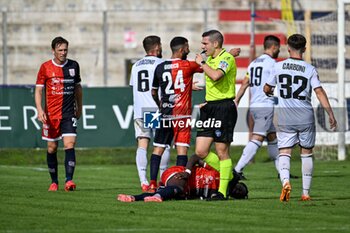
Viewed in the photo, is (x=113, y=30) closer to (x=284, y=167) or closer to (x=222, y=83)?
(x=222, y=83)

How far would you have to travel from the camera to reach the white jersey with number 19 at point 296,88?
14562 mm

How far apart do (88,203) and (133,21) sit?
19494mm

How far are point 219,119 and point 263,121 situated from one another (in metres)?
5.39

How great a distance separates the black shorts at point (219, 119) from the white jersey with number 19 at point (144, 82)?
7.00ft

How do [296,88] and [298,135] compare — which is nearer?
[296,88]

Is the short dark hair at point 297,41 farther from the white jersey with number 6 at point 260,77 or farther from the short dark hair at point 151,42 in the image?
the white jersey with number 6 at point 260,77

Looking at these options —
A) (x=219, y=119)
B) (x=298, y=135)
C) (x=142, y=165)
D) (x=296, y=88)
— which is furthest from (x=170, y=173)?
(x=142, y=165)

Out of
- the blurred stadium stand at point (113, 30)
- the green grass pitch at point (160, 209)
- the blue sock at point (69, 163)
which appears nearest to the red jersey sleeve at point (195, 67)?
the green grass pitch at point (160, 209)

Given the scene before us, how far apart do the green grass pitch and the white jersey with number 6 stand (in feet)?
4.40

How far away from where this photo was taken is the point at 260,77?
19.8 m

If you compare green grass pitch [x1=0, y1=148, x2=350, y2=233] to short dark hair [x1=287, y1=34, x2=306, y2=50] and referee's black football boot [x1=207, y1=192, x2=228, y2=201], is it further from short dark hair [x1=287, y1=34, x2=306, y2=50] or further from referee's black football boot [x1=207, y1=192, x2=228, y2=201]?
short dark hair [x1=287, y1=34, x2=306, y2=50]

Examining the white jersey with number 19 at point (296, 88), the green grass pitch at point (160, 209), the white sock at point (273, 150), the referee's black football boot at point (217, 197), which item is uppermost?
the white jersey with number 19 at point (296, 88)

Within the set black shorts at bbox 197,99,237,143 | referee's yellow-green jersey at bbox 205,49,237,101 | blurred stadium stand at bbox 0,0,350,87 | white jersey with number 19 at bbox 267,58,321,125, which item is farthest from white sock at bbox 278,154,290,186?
blurred stadium stand at bbox 0,0,350,87

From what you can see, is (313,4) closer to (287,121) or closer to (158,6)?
(158,6)
